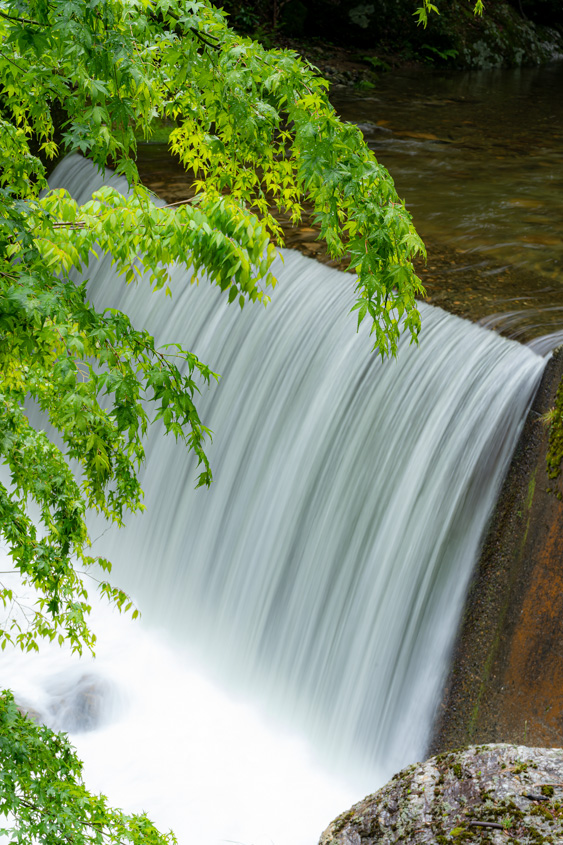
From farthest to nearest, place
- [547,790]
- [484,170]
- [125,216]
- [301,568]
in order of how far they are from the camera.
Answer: [484,170]
[301,568]
[125,216]
[547,790]

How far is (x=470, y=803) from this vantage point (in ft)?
7.82

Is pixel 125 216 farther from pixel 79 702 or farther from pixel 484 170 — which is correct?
pixel 484 170

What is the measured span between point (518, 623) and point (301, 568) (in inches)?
77.4

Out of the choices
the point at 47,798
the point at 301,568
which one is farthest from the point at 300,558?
the point at 47,798

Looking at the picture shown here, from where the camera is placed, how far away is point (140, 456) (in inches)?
130

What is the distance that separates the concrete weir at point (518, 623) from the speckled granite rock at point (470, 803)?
1935mm

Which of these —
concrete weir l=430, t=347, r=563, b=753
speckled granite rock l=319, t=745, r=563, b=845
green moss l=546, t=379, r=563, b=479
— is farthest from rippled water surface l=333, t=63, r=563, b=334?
speckled granite rock l=319, t=745, r=563, b=845

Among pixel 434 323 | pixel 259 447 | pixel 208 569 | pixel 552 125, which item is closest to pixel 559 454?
pixel 434 323

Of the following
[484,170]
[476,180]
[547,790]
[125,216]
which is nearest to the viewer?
[547,790]

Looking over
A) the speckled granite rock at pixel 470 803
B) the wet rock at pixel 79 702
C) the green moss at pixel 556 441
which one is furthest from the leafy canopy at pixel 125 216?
the wet rock at pixel 79 702

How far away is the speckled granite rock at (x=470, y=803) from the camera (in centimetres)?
226

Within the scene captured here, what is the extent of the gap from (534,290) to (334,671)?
10.9 ft

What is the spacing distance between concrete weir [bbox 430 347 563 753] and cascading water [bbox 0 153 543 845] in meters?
0.16

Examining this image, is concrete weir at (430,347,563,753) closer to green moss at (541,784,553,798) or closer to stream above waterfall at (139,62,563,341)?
stream above waterfall at (139,62,563,341)
